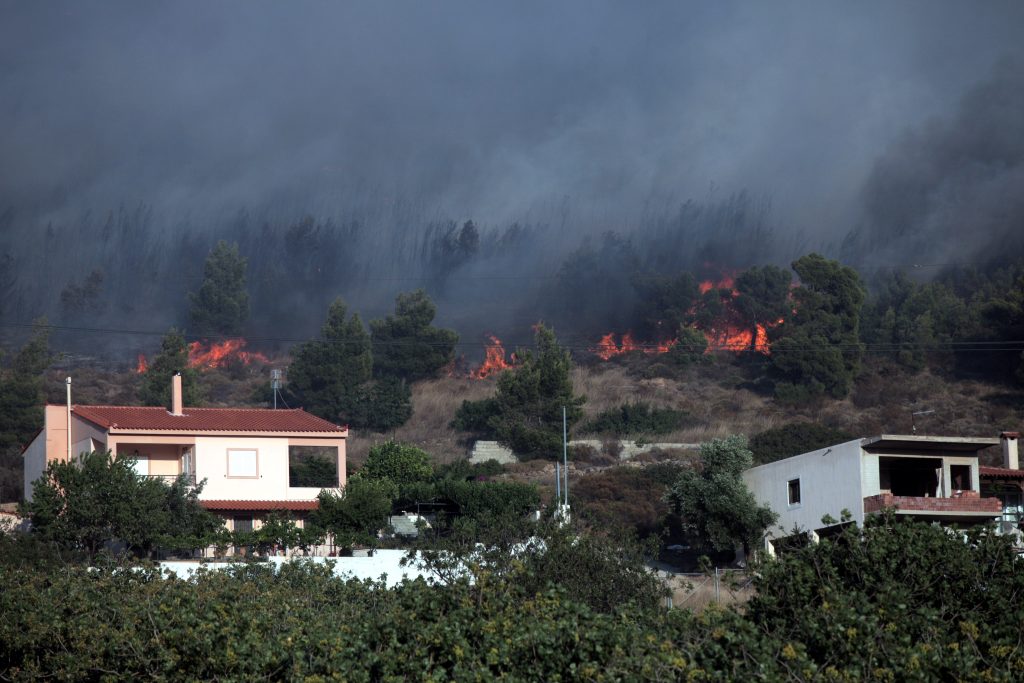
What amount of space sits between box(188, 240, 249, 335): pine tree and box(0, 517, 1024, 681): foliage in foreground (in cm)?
8909

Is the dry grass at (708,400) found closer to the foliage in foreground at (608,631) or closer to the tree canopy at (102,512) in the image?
the tree canopy at (102,512)

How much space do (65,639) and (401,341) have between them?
71.2 metres

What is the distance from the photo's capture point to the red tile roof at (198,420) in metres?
51.1

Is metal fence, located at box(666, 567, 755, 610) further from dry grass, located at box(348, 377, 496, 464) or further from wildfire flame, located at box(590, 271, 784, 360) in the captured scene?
wildfire flame, located at box(590, 271, 784, 360)

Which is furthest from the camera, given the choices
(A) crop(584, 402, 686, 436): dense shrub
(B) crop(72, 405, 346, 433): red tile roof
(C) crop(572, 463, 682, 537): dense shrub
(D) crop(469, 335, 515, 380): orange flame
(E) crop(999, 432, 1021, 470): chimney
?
(D) crop(469, 335, 515, 380): orange flame

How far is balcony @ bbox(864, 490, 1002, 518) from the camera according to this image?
44.5 metres

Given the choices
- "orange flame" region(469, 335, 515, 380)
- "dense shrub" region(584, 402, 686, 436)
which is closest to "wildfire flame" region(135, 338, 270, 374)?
"orange flame" region(469, 335, 515, 380)

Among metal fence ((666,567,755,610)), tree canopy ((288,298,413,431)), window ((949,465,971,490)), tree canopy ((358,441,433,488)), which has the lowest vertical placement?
metal fence ((666,567,755,610))

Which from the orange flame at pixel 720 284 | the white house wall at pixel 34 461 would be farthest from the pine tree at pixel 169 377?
the orange flame at pixel 720 284

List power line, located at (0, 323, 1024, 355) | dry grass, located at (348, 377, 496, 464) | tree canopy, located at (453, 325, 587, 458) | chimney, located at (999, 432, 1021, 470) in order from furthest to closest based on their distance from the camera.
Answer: power line, located at (0, 323, 1024, 355) → dry grass, located at (348, 377, 496, 464) → tree canopy, located at (453, 325, 587, 458) → chimney, located at (999, 432, 1021, 470)

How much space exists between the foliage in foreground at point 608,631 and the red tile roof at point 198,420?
26.0m

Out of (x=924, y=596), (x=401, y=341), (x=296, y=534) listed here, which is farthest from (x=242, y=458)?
(x=401, y=341)

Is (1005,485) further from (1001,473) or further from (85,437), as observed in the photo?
(85,437)

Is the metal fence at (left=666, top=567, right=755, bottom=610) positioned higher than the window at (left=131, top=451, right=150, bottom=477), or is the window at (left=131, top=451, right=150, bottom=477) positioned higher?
the window at (left=131, top=451, right=150, bottom=477)
